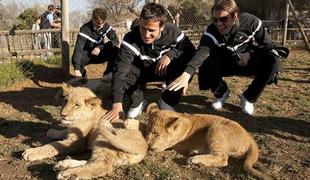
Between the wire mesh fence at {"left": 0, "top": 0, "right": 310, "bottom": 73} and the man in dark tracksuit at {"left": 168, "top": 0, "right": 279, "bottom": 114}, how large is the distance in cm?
130

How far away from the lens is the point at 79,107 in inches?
171

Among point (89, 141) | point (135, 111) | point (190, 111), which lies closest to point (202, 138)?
point (89, 141)

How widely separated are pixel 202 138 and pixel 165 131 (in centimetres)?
35

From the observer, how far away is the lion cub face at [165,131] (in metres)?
4.19

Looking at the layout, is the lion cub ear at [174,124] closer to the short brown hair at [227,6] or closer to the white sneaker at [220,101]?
the short brown hair at [227,6]

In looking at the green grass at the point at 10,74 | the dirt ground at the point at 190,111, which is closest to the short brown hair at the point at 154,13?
the dirt ground at the point at 190,111

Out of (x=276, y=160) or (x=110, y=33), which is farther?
(x=110, y=33)

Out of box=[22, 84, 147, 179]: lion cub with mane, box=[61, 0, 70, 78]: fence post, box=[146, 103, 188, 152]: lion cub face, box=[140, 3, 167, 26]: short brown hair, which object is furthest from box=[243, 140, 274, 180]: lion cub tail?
box=[61, 0, 70, 78]: fence post

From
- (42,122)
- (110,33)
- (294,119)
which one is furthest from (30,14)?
(294,119)

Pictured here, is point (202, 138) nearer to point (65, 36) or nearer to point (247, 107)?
point (247, 107)

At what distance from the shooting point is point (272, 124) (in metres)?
5.35

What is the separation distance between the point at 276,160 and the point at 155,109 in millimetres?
1265

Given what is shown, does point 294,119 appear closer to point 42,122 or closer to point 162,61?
point 162,61

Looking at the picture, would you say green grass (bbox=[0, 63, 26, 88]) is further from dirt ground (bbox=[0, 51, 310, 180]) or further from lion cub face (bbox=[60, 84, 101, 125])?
lion cub face (bbox=[60, 84, 101, 125])
